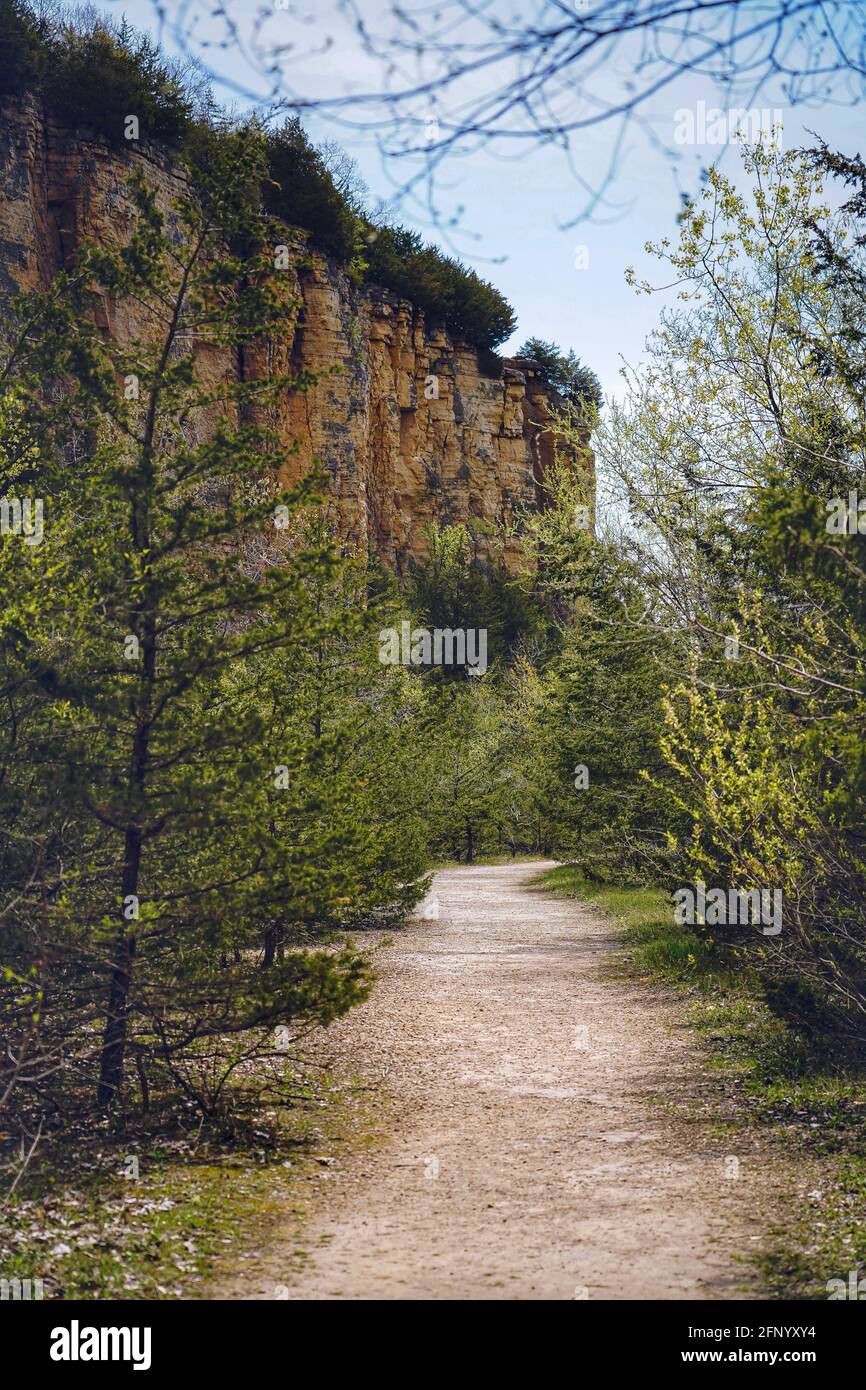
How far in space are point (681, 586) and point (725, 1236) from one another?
8.16 meters

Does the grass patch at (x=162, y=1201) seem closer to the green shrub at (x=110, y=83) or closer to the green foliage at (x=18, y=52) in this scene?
the green foliage at (x=18, y=52)

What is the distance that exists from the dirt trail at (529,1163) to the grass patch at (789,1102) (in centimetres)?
22

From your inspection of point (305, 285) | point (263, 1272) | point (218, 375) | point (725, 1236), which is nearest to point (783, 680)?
point (725, 1236)

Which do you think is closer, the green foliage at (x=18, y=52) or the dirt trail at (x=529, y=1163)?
the dirt trail at (x=529, y=1163)

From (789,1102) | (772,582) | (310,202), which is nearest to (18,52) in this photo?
(310,202)

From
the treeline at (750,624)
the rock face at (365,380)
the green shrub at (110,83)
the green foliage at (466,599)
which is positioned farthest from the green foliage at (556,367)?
the treeline at (750,624)

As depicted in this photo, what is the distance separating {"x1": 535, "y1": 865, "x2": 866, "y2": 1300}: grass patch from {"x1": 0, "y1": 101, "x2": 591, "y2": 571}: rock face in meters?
23.9

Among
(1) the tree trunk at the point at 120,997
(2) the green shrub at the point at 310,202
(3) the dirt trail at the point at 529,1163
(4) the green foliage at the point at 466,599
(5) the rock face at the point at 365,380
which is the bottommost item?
(3) the dirt trail at the point at 529,1163

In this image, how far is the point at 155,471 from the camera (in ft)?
23.1

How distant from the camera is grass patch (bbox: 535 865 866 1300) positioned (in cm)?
514

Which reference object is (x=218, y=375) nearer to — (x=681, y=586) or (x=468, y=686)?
(x=468, y=686)

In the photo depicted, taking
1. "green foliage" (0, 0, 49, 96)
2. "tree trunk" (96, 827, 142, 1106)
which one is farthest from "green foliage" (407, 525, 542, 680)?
"tree trunk" (96, 827, 142, 1106)

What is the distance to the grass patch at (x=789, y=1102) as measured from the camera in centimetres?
514

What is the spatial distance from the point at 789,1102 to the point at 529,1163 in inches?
74.6
